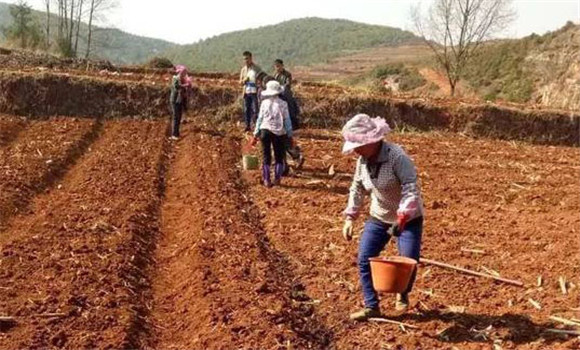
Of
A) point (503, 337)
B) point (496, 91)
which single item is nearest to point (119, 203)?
point (503, 337)

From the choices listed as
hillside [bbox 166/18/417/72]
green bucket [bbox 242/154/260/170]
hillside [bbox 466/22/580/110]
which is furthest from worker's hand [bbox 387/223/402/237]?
hillside [bbox 166/18/417/72]

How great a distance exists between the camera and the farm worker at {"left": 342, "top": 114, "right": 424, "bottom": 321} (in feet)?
17.0

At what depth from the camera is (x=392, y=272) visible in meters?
5.20

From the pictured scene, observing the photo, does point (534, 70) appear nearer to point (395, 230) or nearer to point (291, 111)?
point (291, 111)

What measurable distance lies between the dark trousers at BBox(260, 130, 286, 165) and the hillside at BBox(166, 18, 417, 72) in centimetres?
11033

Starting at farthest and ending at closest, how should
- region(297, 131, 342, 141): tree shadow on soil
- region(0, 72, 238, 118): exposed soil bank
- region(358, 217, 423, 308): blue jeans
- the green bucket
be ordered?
region(0, 72, 238, 118): exposed soil bank
region(297, 131, 342, 141): tree shadow on soil
the green bucket
region(358, 217, 423, 308): blue jeans

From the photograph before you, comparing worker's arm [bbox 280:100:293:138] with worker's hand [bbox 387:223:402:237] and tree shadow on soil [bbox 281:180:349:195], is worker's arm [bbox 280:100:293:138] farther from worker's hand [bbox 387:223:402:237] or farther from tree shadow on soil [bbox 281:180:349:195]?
worker's hand [bbox 387:223:402:237]

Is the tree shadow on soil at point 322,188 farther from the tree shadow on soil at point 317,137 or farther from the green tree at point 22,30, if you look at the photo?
the green tree at point 22,30

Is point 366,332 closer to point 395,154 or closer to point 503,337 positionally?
point 503,337

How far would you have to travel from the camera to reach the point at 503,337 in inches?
205

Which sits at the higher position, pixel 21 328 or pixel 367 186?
pixel 367 186

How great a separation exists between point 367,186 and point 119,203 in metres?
4.50

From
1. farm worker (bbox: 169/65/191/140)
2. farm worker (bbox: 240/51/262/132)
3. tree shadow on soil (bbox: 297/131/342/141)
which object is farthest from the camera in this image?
tree shadow on soil (bbox: 297/131/342/141)

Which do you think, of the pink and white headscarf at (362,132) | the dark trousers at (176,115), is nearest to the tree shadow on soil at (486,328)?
the pink and white headscarf at (362,132)
